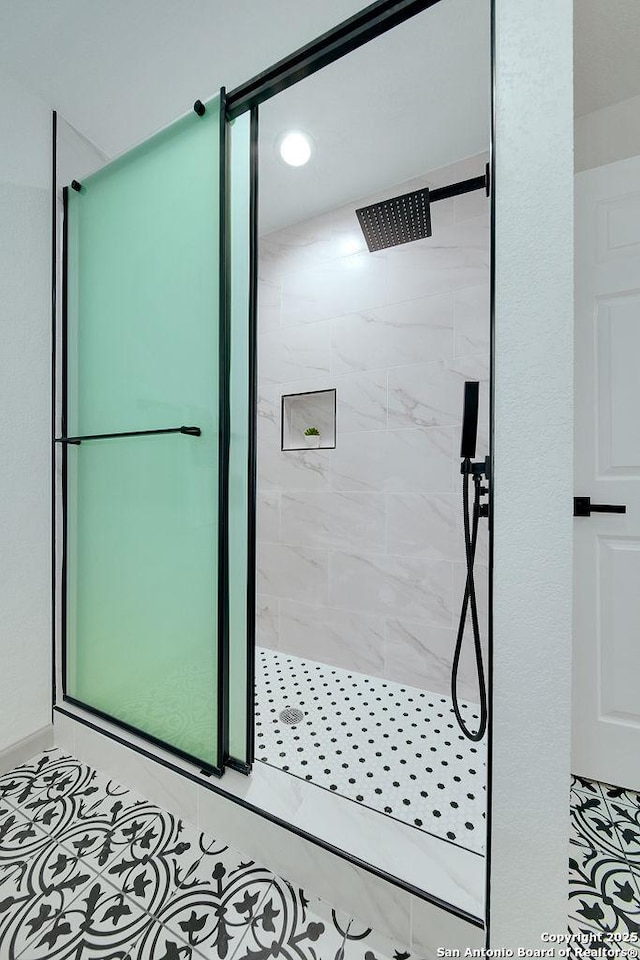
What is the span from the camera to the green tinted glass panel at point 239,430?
120cm

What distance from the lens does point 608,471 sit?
1434 millimetres

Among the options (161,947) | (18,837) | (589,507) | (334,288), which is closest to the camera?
(161,947)

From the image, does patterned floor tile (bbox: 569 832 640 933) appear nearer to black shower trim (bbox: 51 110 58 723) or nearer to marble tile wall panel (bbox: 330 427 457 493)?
marble tile wall panel (bbox: 330 427 457 493)

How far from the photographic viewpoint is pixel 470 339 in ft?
6.00

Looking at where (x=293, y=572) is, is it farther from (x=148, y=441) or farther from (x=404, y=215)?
(x=404, y=215)

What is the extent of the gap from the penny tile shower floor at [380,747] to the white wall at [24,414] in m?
0.84

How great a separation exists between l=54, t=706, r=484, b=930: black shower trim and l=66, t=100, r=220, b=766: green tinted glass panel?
0.05m

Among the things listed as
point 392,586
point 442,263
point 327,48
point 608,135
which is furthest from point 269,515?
point 608,135

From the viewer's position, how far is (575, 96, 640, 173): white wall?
1.40 m

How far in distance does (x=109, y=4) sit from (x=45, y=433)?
4.26ft

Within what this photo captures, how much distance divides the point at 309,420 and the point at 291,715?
1.45 metres

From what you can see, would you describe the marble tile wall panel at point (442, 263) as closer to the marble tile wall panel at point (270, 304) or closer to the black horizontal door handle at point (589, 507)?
the marble tile wall panel at point (270, 304)

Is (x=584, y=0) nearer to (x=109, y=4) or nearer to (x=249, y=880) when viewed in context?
(x=109, y=4)

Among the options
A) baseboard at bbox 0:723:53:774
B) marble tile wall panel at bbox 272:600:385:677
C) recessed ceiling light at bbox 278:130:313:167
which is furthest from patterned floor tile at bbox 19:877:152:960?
recessed ceiling light at bbox 278:130:313:167
